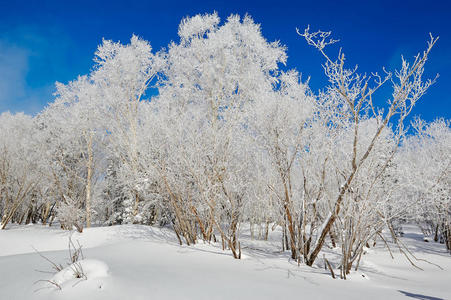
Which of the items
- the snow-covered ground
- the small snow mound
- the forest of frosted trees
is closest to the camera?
the snow-covered ground

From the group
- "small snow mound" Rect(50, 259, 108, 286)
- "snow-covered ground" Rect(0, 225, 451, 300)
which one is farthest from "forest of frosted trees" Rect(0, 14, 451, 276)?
"small snow mound" Rect(50, 259, 108, 286)

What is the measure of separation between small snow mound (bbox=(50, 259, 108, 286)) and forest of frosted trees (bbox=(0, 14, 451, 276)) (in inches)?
122

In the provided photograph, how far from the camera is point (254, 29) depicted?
12.8 m

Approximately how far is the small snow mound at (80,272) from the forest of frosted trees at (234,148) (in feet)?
10.2

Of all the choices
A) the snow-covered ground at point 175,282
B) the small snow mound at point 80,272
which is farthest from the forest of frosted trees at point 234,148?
the small snow mound at point 80,272

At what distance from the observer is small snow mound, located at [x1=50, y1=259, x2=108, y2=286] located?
3.29 meters

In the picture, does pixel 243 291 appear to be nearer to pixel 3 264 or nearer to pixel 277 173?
pixel 277 173

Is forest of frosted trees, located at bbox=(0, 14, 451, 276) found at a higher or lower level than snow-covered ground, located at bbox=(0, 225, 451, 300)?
higher

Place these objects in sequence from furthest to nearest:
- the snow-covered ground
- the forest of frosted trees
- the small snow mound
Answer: the forest of frosted trees → the small snow mound → the snow-covered ground

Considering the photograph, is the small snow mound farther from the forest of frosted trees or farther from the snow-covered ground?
the forest of frosted trees

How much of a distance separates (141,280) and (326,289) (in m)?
2.65

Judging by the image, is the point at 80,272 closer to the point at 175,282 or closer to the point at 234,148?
the point at 175,282

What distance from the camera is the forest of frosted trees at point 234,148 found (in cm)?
528

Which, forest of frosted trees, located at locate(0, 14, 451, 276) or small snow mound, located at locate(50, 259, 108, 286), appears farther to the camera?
forest of frosted trees, located at locate(0, 14, 451, 276)
